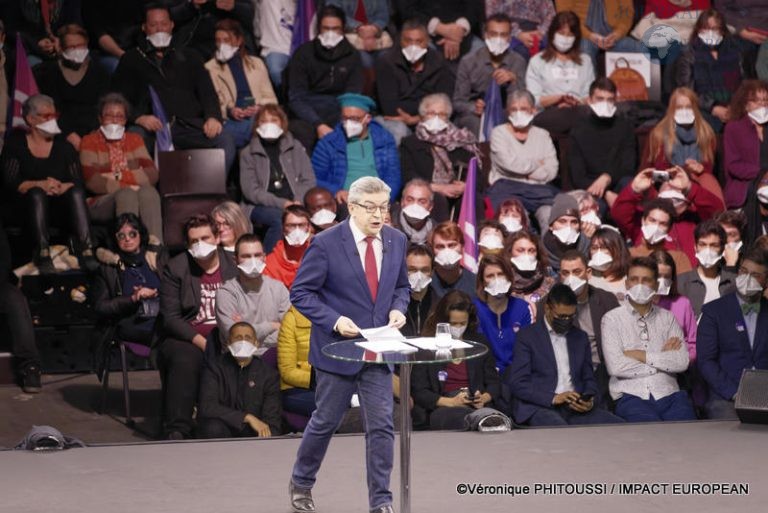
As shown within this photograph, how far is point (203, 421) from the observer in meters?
7.53

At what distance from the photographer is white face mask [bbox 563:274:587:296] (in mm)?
8320

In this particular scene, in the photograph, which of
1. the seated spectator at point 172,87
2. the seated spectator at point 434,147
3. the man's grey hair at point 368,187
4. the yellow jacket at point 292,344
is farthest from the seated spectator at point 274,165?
the man's grey hair at point 368,187

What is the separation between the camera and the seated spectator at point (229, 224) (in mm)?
8531

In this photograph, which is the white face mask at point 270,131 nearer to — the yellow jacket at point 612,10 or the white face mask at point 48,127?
the white face mask at point 48,127

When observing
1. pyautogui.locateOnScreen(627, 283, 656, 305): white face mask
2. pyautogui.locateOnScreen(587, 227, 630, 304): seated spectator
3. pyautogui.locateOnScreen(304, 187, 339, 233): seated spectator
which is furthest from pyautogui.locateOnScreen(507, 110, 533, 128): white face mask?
pyautogui.locateOnScreen(627, 283, 656, 305): white face mask

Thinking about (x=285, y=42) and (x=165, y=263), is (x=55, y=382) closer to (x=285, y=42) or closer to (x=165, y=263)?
(x=165, y=263)

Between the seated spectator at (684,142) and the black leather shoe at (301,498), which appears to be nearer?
the black leather shoe at (301,498)

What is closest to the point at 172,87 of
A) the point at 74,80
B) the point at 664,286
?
the point at 74,80

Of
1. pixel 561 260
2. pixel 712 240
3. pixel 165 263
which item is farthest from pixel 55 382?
pixel 712 240

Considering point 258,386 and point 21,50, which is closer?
point 258,386

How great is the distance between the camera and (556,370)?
25.6 ft

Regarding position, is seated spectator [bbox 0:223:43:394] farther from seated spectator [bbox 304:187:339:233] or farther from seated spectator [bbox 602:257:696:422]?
seated spectator [bbox 602:257:696:422]

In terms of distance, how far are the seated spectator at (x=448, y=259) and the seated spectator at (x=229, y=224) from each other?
1.11 m

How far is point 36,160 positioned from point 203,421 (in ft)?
8.25
